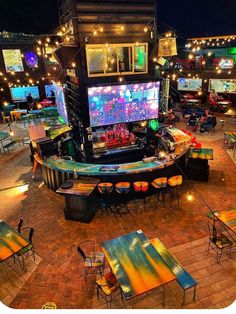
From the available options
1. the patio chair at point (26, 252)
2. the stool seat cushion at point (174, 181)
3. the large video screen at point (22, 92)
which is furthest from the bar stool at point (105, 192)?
the large video screen at point (22, 92)

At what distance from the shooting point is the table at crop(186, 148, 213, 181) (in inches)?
368

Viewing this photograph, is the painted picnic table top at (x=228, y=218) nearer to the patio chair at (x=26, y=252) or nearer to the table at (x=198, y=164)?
the table at (x=198, y=164)

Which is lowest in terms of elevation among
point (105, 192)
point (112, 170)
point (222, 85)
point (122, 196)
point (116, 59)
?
point (122, 196)

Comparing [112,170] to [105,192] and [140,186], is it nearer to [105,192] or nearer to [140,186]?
[105,192]

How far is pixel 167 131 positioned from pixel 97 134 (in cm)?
301

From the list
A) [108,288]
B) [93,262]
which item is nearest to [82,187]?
[93,262]

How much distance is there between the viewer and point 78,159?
1162cm

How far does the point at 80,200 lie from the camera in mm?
7355

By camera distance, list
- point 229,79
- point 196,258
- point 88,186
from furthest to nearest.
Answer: point 229,79 → point 88,186 → point 196,258

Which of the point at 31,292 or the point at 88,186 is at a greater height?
the point at 88,186

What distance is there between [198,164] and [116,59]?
492cm
